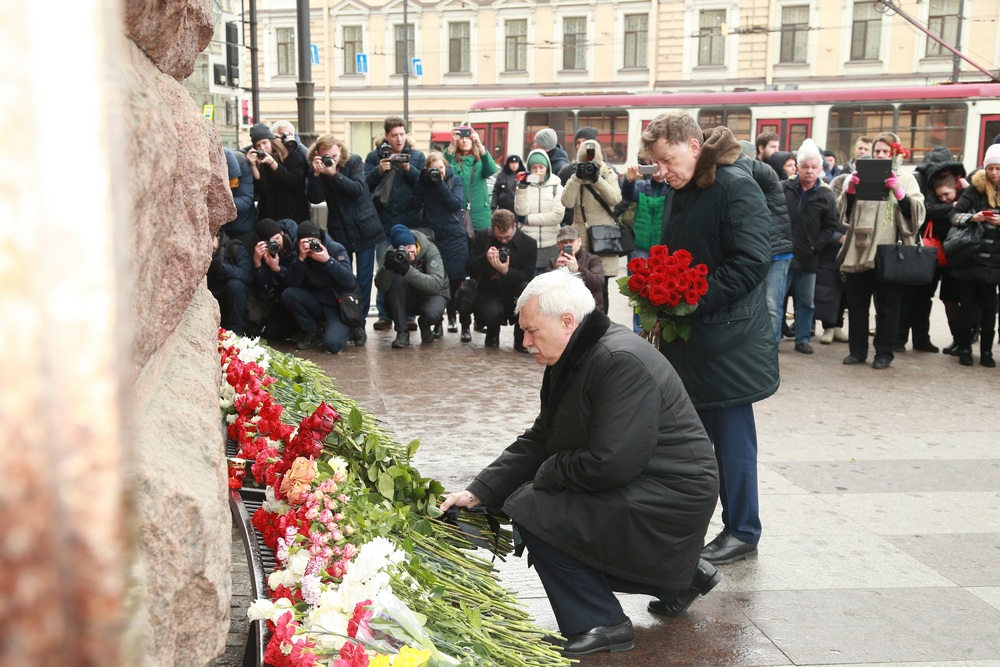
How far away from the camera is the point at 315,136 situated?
36.9 ft

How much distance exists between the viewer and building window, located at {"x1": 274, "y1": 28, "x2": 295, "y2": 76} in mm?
39125

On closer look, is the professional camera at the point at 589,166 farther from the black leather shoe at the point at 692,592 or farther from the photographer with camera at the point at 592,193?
the black leather shoe at the point at 692,592

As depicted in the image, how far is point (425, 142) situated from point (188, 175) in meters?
36.5

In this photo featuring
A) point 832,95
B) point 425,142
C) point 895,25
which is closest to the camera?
point 832,95

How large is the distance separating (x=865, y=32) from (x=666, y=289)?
30.9m

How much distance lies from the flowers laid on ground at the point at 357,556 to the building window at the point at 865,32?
31155 mm

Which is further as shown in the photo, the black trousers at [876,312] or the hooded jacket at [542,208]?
the hooded jacket at [542,208]

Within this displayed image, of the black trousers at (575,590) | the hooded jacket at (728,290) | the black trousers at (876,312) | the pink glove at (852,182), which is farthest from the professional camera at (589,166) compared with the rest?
the black trousers at (575,590)

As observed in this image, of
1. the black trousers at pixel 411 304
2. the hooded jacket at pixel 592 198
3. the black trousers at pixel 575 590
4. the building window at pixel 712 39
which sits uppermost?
the building window at pixel 712 39

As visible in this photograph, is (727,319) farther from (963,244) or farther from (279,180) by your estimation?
(279,180)

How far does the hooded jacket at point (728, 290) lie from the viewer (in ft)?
14.0

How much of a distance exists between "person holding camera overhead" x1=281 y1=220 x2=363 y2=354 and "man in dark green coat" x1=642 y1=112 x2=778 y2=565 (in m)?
4.97

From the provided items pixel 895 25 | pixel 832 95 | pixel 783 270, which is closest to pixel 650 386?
pixel 783 270

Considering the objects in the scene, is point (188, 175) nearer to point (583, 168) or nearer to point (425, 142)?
point (583, 168)
